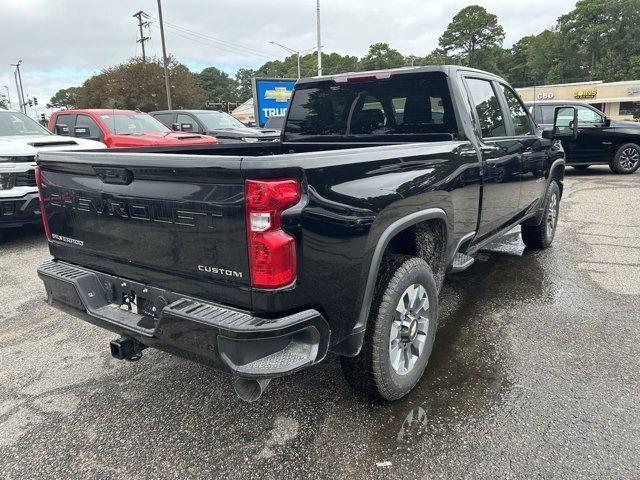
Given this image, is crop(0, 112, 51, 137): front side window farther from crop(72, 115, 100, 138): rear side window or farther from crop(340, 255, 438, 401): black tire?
crop(340, 255, 438, 401): black tire

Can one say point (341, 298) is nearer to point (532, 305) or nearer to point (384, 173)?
point (384, 173)

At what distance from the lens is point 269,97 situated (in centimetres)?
1830

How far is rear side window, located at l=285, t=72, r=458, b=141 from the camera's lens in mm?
3588

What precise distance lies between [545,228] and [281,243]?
468cm

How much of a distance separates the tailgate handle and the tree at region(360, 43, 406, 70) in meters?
88.5

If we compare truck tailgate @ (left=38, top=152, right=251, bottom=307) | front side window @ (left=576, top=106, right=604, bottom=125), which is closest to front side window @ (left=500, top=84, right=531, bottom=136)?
truck tailgate @ (left=38, top=152, right=251, bottom=307)

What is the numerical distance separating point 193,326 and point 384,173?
3.87ft

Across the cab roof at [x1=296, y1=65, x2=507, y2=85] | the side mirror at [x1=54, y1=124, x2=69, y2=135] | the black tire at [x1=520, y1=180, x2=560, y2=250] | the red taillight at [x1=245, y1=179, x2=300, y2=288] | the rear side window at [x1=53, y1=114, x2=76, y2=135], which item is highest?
the cab roof at [x1=296, y1=65, x2=507, y2=85]

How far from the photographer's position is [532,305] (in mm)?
4242

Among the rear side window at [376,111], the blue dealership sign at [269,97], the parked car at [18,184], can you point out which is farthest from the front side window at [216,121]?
the rear side window at [376,111]

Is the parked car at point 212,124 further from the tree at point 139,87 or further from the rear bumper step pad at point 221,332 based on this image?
the tree at point 139,87

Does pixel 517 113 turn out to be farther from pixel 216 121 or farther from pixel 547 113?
pixel 216 121

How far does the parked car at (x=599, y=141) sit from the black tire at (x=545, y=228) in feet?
22.7

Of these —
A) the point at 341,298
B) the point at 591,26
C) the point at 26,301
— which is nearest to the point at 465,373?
the point at 341,298
